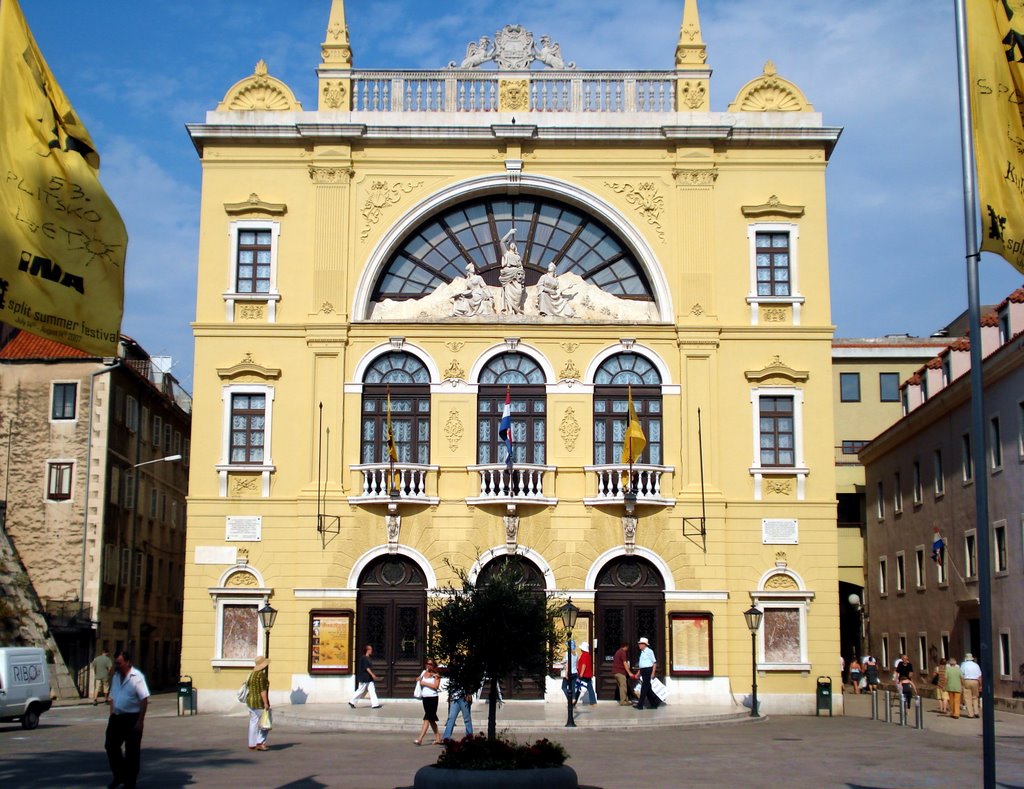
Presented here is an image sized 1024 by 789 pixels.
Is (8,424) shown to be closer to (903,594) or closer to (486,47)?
(486,47)

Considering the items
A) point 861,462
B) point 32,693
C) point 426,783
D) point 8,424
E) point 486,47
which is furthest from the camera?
point 861,462

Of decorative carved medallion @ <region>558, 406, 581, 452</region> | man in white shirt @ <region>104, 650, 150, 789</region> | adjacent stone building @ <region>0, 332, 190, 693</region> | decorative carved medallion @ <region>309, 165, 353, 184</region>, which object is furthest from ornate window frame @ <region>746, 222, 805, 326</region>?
man in white shirt @ <region>104, 650, 150, 789</region>

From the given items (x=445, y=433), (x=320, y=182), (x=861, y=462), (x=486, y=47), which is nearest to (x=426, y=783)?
(x=445, y=433)

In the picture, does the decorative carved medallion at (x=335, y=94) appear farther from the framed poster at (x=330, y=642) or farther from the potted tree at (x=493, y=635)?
the potted tree at (x=493, y=635)

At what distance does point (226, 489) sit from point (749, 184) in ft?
54.4

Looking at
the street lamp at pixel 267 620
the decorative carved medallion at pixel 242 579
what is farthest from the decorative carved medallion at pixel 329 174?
the street lamp at pixel 267 620

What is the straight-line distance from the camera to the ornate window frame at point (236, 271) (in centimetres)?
3522

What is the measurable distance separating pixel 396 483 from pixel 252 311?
627 centimetres

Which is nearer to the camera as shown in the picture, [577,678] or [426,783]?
[426,783]

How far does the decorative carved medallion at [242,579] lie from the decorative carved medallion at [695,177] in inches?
622

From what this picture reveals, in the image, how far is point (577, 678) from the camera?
3161cm

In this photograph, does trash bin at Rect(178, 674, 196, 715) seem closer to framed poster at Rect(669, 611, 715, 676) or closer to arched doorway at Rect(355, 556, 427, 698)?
arched doorway at Rect(355, 556, 427, 698)

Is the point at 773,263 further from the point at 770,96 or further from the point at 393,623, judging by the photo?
the point at 393,623

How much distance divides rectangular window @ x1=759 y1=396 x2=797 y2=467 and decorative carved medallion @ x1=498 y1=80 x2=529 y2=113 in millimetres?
10689
